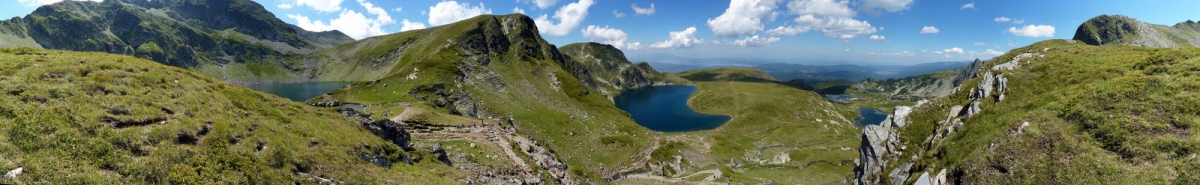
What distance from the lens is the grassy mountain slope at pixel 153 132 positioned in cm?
1177

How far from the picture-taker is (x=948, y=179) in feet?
63.9

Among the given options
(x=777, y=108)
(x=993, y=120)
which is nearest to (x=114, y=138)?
(x=993, y=120)

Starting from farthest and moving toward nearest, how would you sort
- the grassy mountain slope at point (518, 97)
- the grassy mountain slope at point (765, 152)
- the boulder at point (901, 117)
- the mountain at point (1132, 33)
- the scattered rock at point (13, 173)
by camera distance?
the mountain at point (1132, 33) < the grassy mountain slope at point (518, 97) < the grassy mountain slope at point (765, 152) < the boulder at point (901, 117) < the scattered rock at point (13, 173)

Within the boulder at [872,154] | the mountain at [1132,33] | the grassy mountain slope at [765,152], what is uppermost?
the mountain at [1132,33]

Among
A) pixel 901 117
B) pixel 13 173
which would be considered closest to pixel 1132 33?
pixel 901 117

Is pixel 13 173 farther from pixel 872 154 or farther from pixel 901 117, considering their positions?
pixel 901 117

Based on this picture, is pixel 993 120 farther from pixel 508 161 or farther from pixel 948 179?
pixel 508 161

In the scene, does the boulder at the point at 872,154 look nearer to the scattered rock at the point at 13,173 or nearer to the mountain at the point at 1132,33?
the scattered rock at the point at 13,173

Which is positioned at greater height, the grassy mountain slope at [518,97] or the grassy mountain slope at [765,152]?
the grassy mountain slope at [518,97]

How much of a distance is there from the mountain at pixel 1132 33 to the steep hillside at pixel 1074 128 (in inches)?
7660

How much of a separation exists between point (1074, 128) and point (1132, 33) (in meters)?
232

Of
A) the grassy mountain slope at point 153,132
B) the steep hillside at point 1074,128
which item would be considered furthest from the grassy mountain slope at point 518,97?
the steep hillside at point 1074,128

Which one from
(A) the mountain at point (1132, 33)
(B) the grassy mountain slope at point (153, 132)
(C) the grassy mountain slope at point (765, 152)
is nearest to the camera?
(B) the grassy mountain slope at point (153, 132)

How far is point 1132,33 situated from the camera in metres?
156
